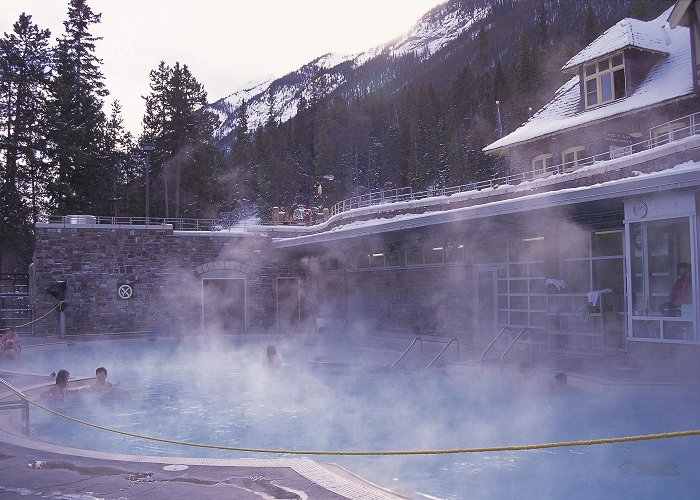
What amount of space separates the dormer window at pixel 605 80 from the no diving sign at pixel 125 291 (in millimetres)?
17217

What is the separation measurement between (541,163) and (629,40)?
4.40 metres

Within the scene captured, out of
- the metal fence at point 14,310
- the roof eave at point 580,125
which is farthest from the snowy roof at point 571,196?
the metal fence at point 14,310

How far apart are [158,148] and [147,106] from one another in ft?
12.0

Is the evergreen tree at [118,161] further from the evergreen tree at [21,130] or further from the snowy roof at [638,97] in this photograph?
the snowy roof at [638,97]

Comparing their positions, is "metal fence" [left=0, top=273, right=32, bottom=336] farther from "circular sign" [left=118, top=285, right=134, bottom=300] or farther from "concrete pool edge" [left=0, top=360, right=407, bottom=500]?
"concrete pool edge" [left=0, top=360, right=407, bottom=500]

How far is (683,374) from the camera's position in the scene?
32.3 feet

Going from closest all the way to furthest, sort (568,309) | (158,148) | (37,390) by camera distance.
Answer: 1. (37,390)
2. (568,309)
3. (158,148)

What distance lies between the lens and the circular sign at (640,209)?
10.5m

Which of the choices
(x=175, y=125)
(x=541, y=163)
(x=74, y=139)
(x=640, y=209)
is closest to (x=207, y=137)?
(x=175, y=125)

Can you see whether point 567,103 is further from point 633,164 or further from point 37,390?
point 37,390

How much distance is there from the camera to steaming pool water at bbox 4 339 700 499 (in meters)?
6.72

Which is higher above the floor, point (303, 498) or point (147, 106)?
point (147, 106)

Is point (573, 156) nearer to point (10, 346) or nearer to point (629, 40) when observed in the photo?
point (629, 40)

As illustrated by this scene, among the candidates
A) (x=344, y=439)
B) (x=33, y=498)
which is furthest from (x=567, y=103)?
(x=33, y=498)
